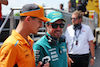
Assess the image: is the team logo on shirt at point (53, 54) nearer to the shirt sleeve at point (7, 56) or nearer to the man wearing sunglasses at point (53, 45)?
the man wearing sunglasses at point (53, 45)

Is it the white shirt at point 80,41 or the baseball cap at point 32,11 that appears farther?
the white shirt at point 80,41

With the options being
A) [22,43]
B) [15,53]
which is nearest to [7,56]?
[15,53]

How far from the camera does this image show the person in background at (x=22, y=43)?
1.37 m

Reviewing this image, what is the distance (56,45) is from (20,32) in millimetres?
625

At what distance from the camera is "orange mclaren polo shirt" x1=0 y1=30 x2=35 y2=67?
53.6 inches

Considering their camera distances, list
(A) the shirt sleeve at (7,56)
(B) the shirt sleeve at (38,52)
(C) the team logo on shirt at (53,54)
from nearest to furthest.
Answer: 1. (A) the shirt sleeve at (7,56)
2. (B) the shirt sleeve at (38,52)
3. (C) the team logo on shirt at (53,54)

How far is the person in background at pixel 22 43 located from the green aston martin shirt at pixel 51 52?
0.66ft

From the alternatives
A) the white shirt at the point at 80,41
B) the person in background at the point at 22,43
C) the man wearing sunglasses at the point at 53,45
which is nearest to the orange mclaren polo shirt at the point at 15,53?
the person in background at the point at 22,43

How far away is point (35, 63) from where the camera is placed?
1.74 meters

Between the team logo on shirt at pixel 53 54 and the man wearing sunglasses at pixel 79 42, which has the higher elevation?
the team logo on shirt at pixel 53 54

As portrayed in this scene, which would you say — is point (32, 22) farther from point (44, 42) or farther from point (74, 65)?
point (74, 65)

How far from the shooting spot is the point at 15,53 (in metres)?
1.40

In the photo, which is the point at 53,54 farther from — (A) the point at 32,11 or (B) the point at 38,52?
(A) the point at 32,11

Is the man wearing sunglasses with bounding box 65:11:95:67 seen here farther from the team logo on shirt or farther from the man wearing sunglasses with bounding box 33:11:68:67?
the team logo on shirt
